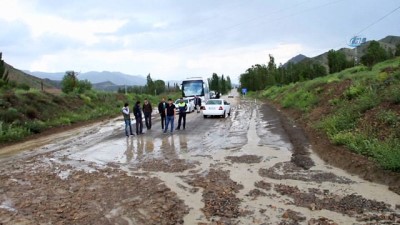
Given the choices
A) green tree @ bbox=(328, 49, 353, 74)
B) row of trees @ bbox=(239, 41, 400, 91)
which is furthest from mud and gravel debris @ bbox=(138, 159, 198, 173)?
green tree @ bbox=(328, 49, 353, 74)

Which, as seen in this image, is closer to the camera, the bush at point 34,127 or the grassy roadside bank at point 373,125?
the grassy roadside bank at point 373,125

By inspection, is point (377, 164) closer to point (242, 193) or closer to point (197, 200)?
point (242, 193)

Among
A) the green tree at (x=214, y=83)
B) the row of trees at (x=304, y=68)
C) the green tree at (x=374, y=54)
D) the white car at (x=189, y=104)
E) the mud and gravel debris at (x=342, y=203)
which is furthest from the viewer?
the green tree at (x=214, y=83)

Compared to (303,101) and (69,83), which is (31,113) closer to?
(69,83)

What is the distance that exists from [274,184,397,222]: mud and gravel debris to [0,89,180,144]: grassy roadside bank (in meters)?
14.5

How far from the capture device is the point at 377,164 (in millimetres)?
9758

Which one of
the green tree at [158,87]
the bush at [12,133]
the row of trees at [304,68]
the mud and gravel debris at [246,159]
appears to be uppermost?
the row of trees at [304,68]

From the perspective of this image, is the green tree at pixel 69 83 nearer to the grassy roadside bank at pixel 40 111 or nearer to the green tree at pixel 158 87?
the grassy roadside bank at pixel 40 111

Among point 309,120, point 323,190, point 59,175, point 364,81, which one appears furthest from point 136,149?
point 364,81

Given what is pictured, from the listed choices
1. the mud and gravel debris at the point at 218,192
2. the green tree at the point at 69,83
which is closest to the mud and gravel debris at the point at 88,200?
the mud and gravel debris at the point at 218,192

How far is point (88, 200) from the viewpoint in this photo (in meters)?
7.88

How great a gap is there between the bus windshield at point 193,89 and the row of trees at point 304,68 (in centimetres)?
1680

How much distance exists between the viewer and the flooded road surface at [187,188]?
22.8 ft

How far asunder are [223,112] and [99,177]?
1816cm
